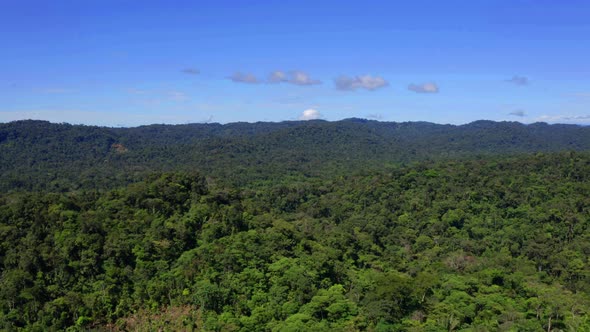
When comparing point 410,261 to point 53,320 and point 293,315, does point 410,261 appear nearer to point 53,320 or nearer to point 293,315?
point 293,315

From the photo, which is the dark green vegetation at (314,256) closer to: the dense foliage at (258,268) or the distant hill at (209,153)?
the dense foliage at (258,268)

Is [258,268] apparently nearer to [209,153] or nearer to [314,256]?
[314,256]

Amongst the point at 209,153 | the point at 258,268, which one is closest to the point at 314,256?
the point at 258,268

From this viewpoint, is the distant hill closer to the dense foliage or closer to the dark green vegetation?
the dark green vegetation

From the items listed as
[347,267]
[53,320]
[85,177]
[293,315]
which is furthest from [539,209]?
[85,177]

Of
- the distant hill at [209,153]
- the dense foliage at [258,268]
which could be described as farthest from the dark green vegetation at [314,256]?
the distant hill at [209,153]
